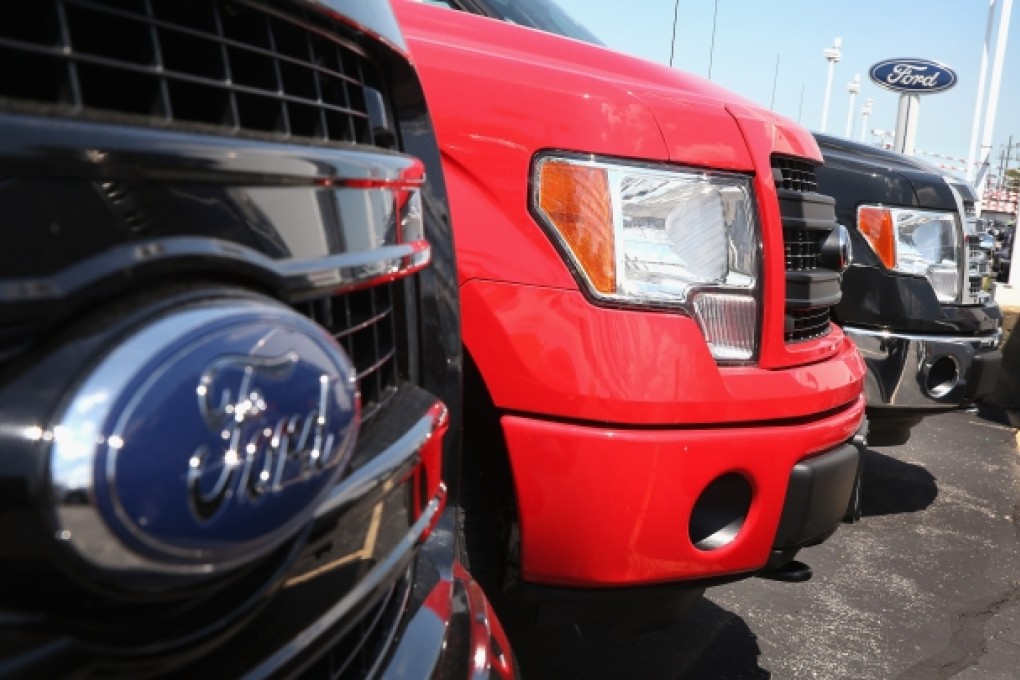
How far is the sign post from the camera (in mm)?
16812

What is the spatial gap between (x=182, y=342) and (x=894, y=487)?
533cm

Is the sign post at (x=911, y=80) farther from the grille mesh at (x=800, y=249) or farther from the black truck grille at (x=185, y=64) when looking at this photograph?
the black truck grille at (x=185, y=64)

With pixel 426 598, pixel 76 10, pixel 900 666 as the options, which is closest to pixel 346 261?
pixel 76 10

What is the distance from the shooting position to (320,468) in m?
A: 0.80

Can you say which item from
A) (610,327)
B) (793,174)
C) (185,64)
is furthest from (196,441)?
(793,174)

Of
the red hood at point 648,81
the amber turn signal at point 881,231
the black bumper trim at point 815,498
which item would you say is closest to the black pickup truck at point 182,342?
the red hood at point 648,81

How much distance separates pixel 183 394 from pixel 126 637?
0.18m

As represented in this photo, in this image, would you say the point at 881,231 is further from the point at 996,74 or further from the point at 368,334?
the point at 996,74

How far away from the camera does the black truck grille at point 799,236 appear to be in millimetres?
2510

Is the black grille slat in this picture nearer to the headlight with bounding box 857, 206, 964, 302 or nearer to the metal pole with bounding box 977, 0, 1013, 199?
the headlight with bounding box 857, 206, 964, 302

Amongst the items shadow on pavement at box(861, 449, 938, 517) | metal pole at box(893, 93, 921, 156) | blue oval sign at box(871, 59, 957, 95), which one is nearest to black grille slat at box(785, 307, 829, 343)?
shadow on pavement at box(861, 449, 938, 517)

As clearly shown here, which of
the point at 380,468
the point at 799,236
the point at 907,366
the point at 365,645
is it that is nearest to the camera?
the point at 380,468

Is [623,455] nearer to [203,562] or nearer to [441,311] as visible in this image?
[441,311]

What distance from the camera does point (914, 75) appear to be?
18562 millimetres
